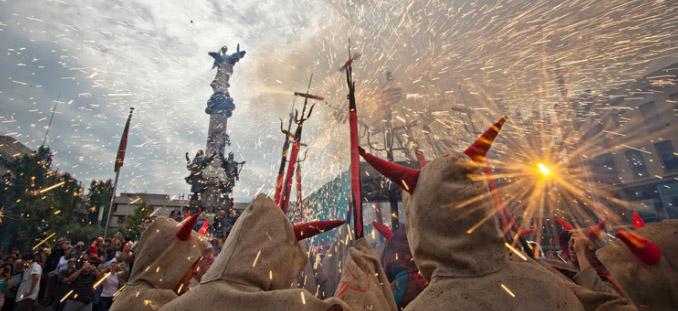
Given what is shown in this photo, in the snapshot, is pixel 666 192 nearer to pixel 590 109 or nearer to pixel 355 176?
pixel 590 109

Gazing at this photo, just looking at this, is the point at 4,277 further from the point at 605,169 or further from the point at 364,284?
the point at 605,169

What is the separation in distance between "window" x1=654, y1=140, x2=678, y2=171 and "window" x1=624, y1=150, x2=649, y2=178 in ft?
4.15

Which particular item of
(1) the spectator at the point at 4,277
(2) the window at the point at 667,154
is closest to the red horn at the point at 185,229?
(1) the spectator at the point at 4,277

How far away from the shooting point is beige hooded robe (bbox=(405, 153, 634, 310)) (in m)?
1.44

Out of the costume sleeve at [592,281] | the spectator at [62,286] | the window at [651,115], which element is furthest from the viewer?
the window at [651,115]

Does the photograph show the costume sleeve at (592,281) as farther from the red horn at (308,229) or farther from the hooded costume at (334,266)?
the hooded costume at (334,266)

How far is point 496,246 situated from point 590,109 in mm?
34975

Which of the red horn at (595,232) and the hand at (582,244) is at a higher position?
the red horn at (595,232)

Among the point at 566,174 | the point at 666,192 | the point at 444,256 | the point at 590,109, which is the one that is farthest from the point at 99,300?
the point at 590,109

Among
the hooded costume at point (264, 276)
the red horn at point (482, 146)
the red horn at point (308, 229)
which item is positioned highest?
the red horn at point (482, 146)

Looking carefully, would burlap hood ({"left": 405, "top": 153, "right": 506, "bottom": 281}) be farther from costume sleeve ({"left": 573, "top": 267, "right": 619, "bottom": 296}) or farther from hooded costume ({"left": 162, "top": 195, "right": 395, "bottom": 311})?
costume sleeve ({"left": 573, "top": 267, "right": 619, "bottom": 296})

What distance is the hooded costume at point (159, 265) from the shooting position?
2.50m

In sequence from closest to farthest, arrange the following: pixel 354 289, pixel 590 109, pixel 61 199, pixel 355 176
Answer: pixel 354 289 → pixel 355 176 → pixel 590 109 → pixel 61 199

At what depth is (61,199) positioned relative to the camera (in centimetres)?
3884
